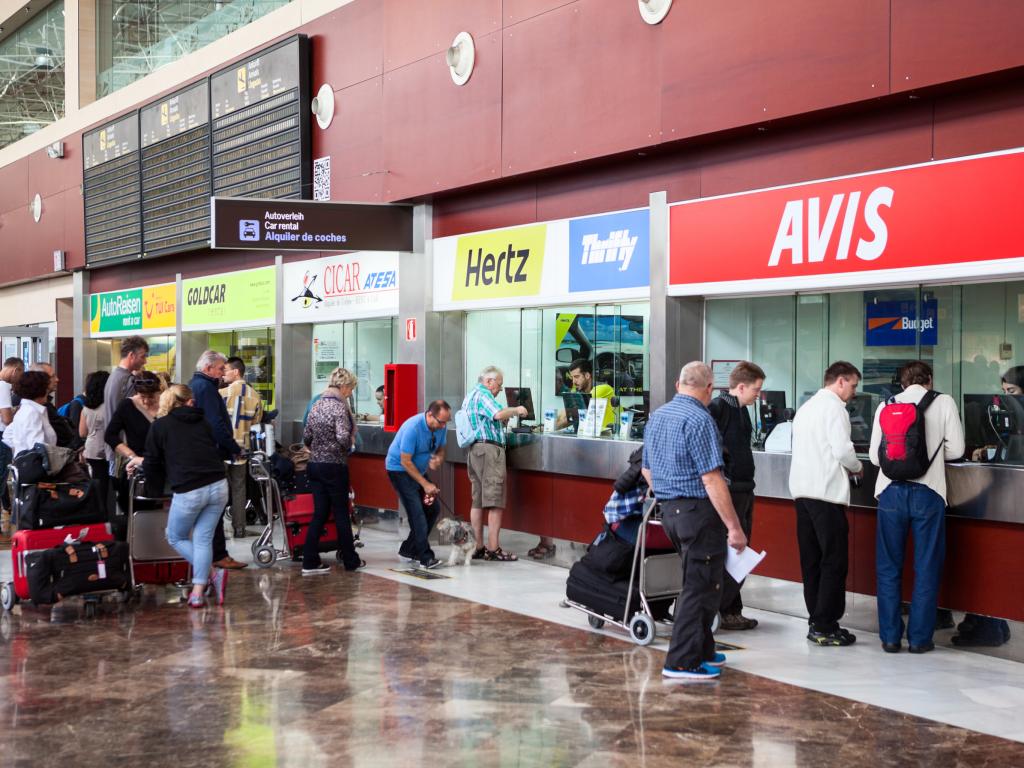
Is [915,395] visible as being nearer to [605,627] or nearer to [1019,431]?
[1019,431]

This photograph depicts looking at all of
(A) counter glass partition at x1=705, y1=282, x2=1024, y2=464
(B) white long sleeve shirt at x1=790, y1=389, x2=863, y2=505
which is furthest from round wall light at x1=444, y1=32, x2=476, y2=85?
(B) white long sleeve shirt at x1=790, y1=389, x2=863, y2=505

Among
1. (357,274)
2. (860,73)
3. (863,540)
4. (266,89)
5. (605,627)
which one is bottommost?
(605,627)

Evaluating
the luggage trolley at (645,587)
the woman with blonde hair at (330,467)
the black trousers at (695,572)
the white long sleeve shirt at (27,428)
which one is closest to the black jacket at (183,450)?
the woman with blonde hair at (330,467)

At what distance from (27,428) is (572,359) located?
4.34 metres

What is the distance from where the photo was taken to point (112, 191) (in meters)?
15.4

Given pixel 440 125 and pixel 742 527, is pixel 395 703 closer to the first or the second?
pixel 742 527

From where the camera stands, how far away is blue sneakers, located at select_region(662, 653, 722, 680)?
5531 millimetres

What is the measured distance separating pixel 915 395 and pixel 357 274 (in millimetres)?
6719

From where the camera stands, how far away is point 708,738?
4.64m

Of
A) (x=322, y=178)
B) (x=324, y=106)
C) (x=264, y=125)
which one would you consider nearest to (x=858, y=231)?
(x=322, y=178)

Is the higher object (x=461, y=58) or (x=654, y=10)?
(x=461, y=58)

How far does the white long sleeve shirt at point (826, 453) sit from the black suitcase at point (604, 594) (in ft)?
3.61

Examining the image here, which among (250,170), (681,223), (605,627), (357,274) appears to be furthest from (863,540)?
(250,170)

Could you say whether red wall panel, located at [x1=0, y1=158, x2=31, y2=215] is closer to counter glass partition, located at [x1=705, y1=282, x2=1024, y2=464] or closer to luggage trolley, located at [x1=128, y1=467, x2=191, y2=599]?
luggage trolley, located at [x1=128, y1=467, x2=191, y2=599]
